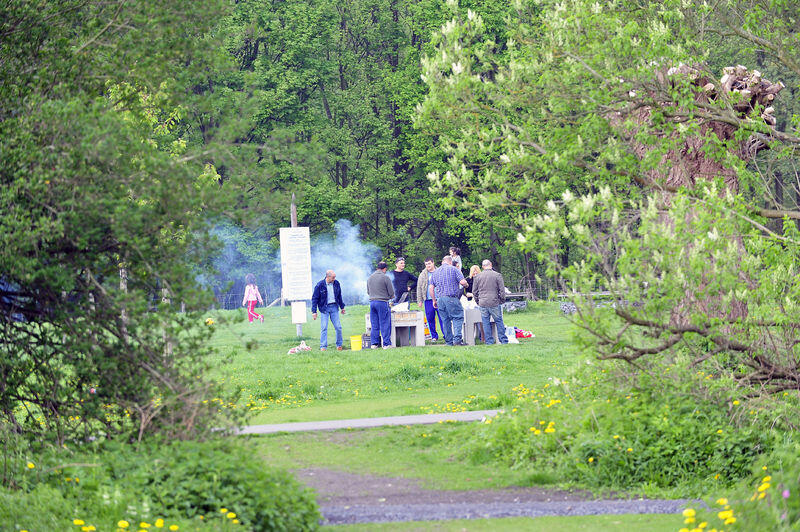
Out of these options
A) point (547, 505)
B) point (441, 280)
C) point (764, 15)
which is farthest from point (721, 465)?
point (441, 280)

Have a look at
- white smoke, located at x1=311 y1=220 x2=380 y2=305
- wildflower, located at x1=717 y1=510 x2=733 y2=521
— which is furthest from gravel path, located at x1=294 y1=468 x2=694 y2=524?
white smoke, located at x1=311 y1=220 x2=380 y2=305

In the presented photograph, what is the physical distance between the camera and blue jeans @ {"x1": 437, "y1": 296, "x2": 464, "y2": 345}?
2247 centimetres

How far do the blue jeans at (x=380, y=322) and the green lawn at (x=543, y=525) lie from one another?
14.5m

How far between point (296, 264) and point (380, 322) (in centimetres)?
240

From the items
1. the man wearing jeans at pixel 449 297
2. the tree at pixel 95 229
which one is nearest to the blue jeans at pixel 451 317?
the man wearing jeans at pixel 449 297

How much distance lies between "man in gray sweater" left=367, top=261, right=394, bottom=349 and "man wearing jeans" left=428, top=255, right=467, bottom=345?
1.05m

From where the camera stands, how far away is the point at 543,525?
7.72m

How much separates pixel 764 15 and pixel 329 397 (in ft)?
28.6

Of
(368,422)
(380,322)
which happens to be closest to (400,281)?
(380,322)

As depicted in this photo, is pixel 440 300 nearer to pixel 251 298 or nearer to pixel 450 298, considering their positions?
pixel 450 298

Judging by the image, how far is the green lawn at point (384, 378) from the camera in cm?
1479

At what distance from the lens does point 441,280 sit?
22344mm

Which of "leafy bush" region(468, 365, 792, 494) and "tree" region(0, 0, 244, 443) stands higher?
"tree" region(0, 0, 244, 443)

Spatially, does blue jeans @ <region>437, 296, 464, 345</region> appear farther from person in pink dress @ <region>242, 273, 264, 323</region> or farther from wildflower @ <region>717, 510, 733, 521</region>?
wildflower @ <region>717, 510, 733, 521</region>
